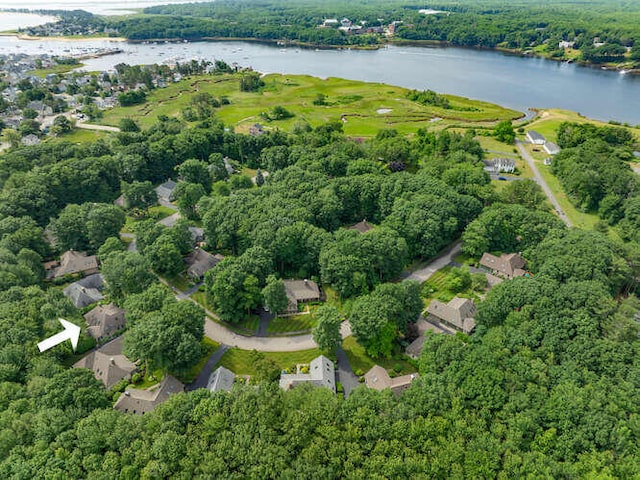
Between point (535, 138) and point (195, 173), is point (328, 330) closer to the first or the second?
A: point (195, 173)

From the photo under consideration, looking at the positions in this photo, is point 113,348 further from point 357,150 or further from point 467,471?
point 357,150

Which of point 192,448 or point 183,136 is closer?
point 192,448

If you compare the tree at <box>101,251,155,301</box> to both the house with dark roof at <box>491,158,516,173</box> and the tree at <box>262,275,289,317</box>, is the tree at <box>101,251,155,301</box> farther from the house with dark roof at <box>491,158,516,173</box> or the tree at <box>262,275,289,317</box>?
the house with dark roof at <box>491,158,516,173</box>

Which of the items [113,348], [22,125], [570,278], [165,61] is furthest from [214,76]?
[570,278]

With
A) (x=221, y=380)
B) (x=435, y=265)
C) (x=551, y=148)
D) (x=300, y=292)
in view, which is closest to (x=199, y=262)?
(x=300, y=292)

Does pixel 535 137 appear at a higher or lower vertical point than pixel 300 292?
higher
